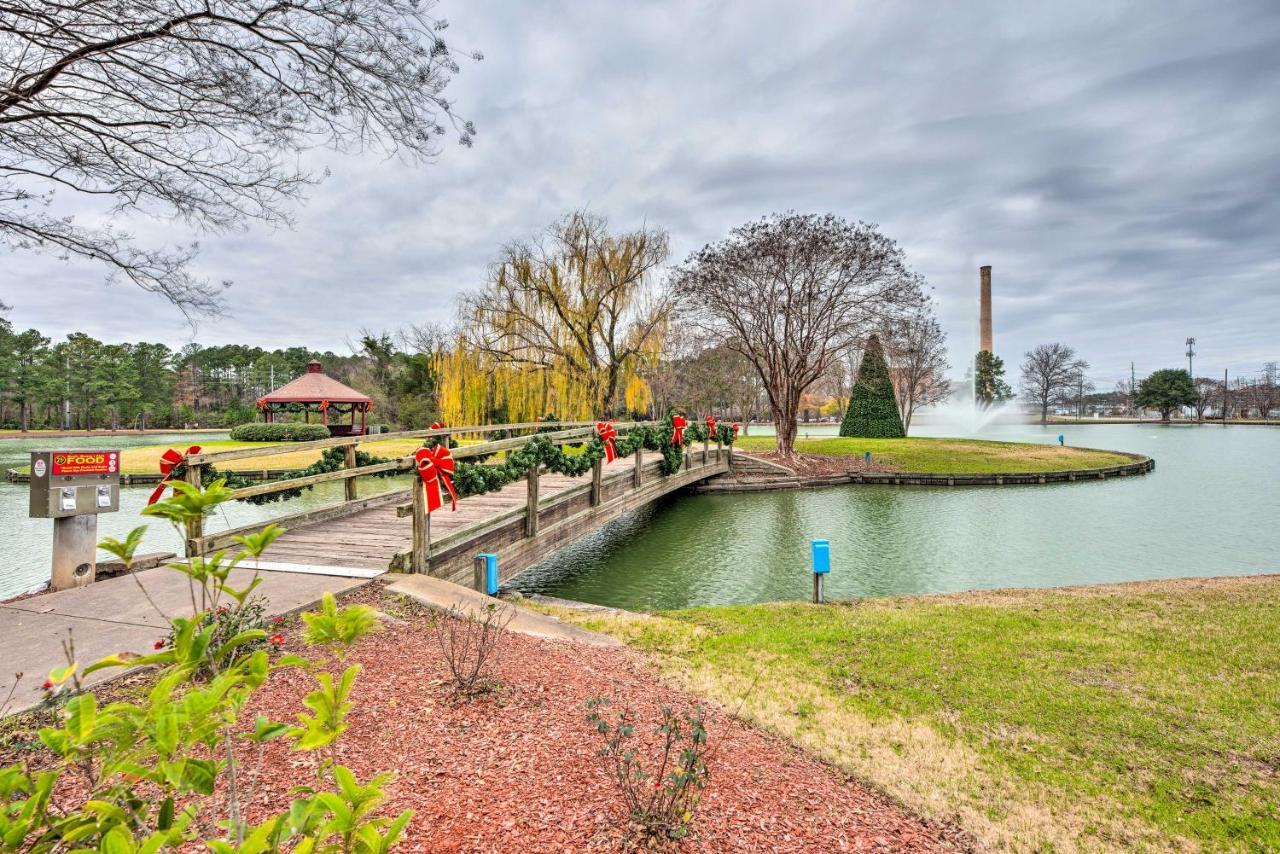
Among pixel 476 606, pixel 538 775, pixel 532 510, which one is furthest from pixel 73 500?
pixel 538 775

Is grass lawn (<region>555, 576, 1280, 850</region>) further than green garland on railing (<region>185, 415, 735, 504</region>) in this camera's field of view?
No

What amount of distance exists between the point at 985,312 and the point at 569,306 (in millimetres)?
48305

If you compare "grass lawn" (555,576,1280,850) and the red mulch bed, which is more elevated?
the red mulch bed

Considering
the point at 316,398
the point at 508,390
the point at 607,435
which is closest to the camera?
the point at 607,435

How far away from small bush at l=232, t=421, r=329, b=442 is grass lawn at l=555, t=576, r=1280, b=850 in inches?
1084

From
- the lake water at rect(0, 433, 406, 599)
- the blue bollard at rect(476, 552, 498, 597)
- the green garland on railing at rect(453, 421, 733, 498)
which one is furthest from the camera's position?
the lake water at rect(0, 433, 406, 599)

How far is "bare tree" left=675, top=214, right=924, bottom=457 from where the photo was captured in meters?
20.5

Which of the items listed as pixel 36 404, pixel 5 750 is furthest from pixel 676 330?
pixel 36 404

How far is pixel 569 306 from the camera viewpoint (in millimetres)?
18844

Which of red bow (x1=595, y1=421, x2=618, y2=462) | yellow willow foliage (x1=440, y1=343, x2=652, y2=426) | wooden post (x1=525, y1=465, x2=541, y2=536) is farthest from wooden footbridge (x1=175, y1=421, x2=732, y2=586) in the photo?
yellow willow foliage (x1=440, y1=343, x2=652, y2=426)

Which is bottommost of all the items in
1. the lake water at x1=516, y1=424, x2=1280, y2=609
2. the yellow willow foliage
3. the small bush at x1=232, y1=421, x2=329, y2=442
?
the lake water at x1=516, y1=424, x2=1280, y2=609

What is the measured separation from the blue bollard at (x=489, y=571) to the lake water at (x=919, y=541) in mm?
2378

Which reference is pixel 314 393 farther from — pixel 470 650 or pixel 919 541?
pixel 470 650

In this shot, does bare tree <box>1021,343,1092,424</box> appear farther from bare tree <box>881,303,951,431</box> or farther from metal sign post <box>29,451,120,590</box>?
metal sign post <box>29,451,120,590</box>
